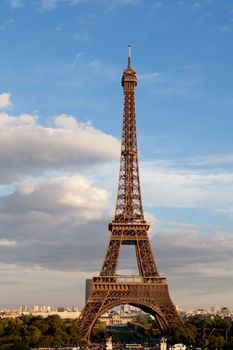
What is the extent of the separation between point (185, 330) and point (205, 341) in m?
5.56

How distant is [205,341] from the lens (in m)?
79.6

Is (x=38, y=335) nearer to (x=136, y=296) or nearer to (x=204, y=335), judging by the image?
(x=136, y=296)

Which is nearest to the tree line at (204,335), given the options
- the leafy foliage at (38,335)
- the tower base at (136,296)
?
the tower base at (136,296)

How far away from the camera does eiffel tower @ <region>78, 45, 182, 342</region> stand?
78.1 m

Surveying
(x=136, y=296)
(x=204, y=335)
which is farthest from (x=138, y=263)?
(x=204, y=335)

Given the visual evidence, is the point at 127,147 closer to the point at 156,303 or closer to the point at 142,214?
the point at 142,214

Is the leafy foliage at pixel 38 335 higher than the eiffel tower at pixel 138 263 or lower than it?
lower

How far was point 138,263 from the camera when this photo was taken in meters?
81.4

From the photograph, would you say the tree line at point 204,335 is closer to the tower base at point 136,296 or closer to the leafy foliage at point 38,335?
the tower base at point 136,296

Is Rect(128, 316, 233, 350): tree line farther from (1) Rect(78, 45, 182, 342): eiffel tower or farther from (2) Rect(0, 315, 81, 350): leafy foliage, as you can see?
(2) Rect(0, 315, 81, 350): leafy foliage

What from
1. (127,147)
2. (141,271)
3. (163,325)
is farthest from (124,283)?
(127,147)

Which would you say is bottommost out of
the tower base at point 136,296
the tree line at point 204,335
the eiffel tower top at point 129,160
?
the tree line at point 204,335

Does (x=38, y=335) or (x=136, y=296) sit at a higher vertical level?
(x=136, y=296)

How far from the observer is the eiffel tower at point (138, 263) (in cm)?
7812
